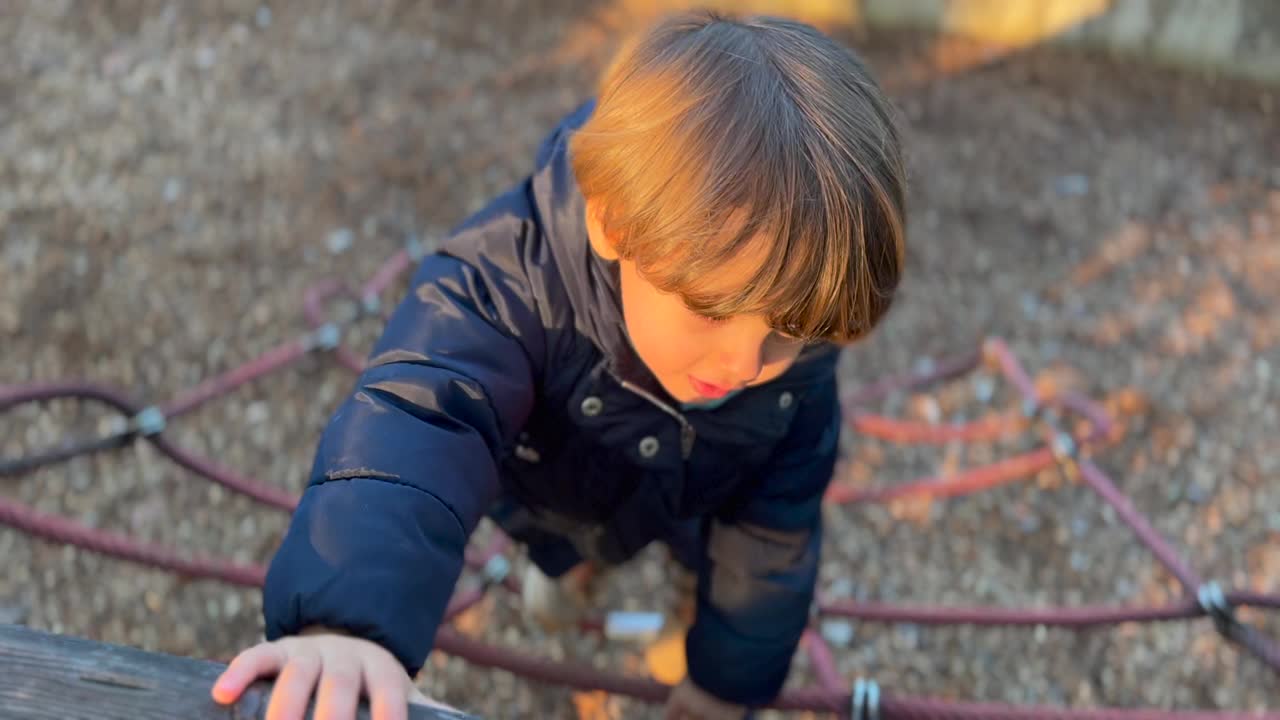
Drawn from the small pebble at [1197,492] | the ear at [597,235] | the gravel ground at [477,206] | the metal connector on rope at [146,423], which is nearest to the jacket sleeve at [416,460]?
the ear at [597,235]

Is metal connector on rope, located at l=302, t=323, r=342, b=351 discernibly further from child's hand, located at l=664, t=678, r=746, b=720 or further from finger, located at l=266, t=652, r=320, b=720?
finger, located at l=266, t=652, r=320, b=720

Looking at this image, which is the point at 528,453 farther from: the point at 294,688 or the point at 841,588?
the point at 841,588

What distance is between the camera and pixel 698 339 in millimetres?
965

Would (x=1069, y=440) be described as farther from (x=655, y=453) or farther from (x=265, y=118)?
(x=265, y=118)

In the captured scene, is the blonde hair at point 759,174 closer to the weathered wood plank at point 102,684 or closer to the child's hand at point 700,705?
the weathered wood plank at point 102,684

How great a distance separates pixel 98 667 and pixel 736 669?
2.78 feet

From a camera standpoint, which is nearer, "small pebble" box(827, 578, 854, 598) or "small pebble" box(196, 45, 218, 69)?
"small pebble" box(827, 578, 854, 598)

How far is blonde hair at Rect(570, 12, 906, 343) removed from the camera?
87 cm

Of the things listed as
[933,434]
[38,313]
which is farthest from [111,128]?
[933,434]

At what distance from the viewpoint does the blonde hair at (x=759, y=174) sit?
0.87 m

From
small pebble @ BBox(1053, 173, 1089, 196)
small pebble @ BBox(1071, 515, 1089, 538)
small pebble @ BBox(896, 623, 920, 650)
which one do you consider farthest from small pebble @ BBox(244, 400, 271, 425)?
small pebble @ BBox(1053, 173, 1089, 196)

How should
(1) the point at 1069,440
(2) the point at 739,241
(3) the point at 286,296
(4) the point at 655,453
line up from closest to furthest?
(2) the point at 739,241
(4) the point at 655,453
(1) the point at 1069,440
(3) the point at 286,296

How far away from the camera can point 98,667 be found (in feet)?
2.14

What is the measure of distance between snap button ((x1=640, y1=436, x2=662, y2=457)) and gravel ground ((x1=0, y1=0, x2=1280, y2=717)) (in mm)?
745
